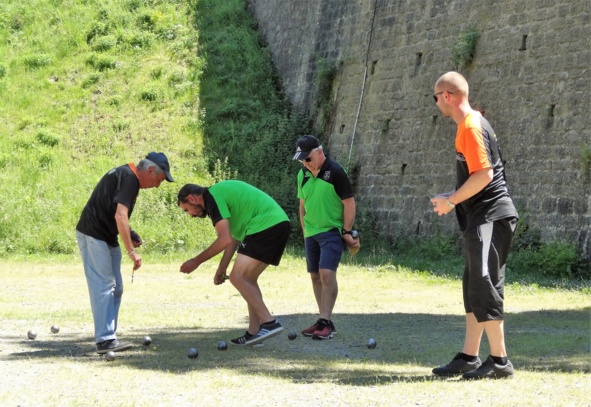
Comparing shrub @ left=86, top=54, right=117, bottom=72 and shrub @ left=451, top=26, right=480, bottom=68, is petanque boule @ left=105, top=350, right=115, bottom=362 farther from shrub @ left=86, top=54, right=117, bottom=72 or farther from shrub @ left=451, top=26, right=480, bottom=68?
shrub @ left=86, top=54, right=117, bottom=72

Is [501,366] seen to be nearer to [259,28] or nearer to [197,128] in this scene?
[197,128]

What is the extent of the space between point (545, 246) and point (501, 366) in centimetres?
1020

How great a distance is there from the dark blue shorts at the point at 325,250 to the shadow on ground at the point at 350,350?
715 mm

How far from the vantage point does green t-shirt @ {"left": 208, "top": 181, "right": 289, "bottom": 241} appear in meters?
8.55

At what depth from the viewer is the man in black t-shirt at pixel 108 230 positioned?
834 centimetres

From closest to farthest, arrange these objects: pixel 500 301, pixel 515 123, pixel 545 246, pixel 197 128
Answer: pixel 500 301
pixel 545 246
pixel 515 123
pixel 197 128

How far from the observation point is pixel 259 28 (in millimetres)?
30250

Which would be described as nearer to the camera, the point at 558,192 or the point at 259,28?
the point at 558,192

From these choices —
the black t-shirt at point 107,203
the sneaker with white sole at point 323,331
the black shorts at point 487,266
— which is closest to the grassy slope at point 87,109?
the sneaker with white sole at point 323,331

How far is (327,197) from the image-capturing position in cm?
966

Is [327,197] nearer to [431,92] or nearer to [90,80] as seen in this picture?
[431,92]

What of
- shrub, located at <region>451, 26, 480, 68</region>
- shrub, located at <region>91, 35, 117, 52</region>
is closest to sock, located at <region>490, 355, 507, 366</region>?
shrub, located at <region>451, 26, 480, 68</region>

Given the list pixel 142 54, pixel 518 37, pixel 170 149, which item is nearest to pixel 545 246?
pixel 518 37

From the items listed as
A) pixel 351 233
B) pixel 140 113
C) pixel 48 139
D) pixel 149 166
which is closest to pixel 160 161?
pixel 149 166
